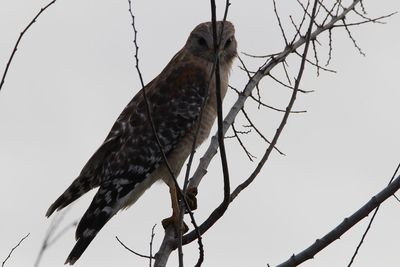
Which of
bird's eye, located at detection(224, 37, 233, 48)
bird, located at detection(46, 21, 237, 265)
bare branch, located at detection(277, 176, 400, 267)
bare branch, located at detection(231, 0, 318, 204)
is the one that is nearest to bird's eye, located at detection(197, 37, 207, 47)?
bird, located at detection(46, 21, 237, 265)

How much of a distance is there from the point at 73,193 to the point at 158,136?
36.5 inches

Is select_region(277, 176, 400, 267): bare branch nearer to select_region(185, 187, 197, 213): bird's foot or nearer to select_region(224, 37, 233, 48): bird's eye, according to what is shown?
select_region(185, 187, 197, 213): bird's foot

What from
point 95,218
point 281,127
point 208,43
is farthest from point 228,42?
point 281,127

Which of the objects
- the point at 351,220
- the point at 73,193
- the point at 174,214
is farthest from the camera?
the point at 73,193

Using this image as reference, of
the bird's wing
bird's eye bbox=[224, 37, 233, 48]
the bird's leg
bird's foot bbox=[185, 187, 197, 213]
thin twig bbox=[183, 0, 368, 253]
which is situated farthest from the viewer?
bird's eye bbox=[224, 37, 233, 48]

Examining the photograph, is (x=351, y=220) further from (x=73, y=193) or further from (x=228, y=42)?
(x=228, y=42)

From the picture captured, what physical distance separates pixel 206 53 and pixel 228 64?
0.30m

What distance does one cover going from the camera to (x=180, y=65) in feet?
27.0

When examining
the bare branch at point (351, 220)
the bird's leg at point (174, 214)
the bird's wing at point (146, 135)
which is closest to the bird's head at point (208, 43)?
the bird's wing at point (146, 135)

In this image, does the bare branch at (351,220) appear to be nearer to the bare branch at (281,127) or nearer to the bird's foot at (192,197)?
the bare branch at (281,127)

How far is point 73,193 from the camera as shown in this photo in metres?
7.20

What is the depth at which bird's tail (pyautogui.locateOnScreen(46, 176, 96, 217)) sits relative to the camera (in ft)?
23.4

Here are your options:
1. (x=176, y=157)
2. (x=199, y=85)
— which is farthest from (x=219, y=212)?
(x=199, y=85)

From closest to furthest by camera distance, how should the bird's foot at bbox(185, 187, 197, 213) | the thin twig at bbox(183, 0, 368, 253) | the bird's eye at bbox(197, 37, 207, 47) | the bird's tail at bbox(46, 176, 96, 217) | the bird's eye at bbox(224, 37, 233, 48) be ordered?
the thin twig at bbox(183, 0, 368, 253) < the bird's foot at bbox(185, 187, 197, 213) < the bird's tail at bbox(46, 176, 96, 217) < the bird's eye at bbox(224, 37, 233, 48) < the bird's eye at bbox(197, 37, 207, 47)
